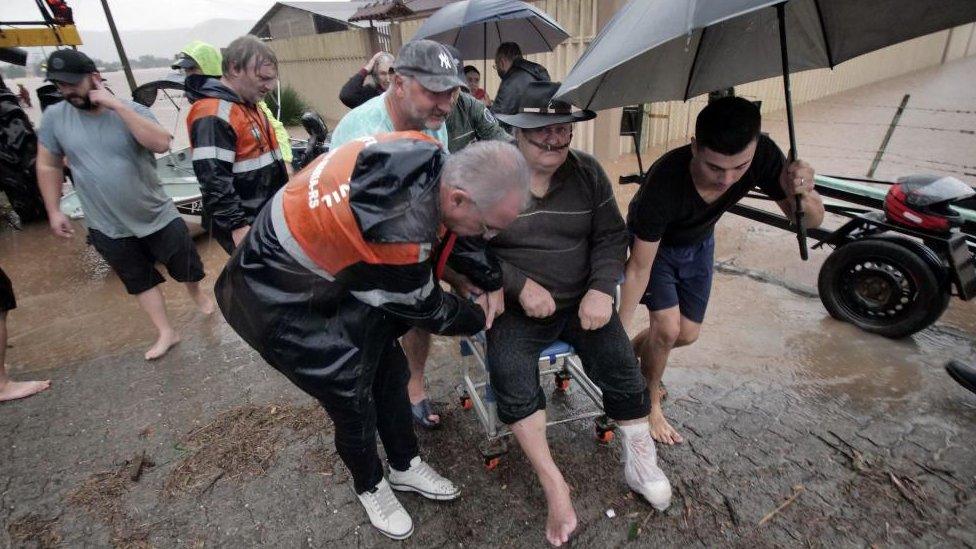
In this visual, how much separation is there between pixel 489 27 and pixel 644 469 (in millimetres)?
4645

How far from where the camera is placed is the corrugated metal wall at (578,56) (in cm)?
714

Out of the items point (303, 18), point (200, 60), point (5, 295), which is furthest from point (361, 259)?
point (303, 18)

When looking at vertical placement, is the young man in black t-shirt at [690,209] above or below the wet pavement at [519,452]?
above

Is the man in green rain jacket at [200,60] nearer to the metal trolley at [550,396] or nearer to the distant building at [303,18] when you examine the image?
the metal trolley at [550,396]

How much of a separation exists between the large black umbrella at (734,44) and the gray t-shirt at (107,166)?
109 inches

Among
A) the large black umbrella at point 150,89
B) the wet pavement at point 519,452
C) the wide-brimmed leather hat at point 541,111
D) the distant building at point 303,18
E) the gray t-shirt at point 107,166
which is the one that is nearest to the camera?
the wide-brimmed leather hat at point 541,111

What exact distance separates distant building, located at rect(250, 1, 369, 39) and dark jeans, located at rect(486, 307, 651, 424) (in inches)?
751

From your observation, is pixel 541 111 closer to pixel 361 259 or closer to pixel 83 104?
pixel 361 259

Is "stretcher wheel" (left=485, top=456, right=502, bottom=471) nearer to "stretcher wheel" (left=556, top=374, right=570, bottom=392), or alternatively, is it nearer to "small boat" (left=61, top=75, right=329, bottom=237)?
"stretcher wheel" (left=556, top=374, right=570, bottom=392)

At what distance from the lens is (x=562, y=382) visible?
9.56 ft

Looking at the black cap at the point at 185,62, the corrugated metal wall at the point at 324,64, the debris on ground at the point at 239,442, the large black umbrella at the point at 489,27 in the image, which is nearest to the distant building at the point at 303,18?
the corrugated metal wall at the point at 324,64

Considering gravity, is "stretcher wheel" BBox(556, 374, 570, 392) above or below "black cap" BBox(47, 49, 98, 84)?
below

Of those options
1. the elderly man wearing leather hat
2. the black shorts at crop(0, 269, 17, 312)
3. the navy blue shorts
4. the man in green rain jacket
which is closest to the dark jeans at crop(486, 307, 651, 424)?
the elderly man wearing leather hat

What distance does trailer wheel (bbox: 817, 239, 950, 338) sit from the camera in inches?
118
